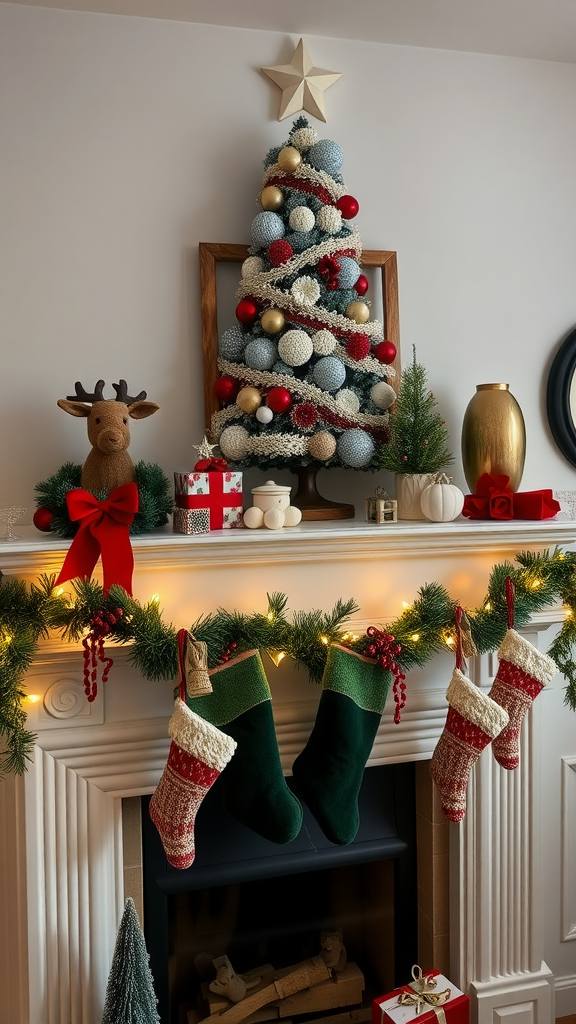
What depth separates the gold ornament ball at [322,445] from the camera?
5.19 feet

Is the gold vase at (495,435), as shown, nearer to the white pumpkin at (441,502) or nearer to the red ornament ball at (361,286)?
the white pumpkin at (441,502)

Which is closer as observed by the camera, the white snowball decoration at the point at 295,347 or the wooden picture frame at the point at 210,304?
the white snowball decoration at the point at 295,347

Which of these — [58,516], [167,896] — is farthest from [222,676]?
[167,896]

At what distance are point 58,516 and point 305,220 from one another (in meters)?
0.82

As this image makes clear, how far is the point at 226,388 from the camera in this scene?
5.37ft

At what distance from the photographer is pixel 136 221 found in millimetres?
1688

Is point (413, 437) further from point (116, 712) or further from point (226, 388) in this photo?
point (116, 712)

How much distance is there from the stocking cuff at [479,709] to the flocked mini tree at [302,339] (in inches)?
20.6

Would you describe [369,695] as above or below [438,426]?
below

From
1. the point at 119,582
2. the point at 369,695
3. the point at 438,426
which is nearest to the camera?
the point at 119,582

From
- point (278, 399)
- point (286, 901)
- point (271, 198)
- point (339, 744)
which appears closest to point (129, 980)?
point (286, 901)

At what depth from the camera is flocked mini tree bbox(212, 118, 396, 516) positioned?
1.60 meters

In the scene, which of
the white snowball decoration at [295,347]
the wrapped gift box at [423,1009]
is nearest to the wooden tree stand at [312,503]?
the white snowball decoration at [295,347]

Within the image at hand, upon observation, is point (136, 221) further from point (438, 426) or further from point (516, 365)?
Answer: point (516, 365)
